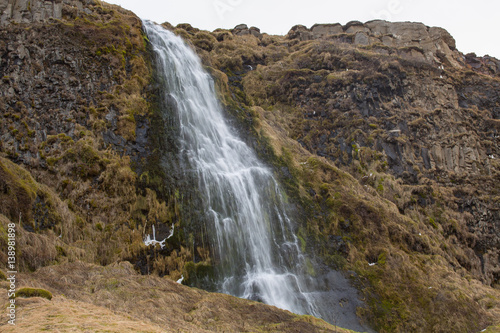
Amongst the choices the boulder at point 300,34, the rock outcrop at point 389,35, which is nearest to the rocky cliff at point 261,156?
the rock outcrop at point 389,35

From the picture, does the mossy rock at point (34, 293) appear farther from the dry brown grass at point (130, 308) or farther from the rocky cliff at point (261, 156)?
the rocky cliff at point (261, 156)

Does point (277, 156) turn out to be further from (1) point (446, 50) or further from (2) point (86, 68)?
(1) point (446, 50)

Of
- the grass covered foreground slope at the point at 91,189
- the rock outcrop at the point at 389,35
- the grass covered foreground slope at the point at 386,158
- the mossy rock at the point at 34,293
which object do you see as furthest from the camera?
the rock outcrop at the point at 389,35

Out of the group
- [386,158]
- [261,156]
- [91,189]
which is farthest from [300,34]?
[91,189]

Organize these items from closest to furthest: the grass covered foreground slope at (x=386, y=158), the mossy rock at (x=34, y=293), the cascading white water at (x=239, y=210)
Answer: the mossy rock at (x=34, y=293), the cascading white water at (x=239, y=210), the grass covered foreground slope at (x=386, y=158)

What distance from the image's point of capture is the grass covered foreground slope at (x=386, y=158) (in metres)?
18.2

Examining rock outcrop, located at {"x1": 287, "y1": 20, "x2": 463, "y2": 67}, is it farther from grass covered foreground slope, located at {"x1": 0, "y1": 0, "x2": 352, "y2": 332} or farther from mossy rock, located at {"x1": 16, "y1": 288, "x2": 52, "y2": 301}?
mossy rock, located at {"x1": 16, "y1": 288, "x2": 52, "y2": 301}

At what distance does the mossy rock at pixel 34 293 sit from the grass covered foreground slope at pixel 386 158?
13657mm

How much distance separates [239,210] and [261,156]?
19.9ft

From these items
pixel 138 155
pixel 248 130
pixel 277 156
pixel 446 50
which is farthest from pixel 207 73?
pixel 446 50

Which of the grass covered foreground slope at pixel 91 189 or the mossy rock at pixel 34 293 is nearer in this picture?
the mossy rock at pixel 34 293

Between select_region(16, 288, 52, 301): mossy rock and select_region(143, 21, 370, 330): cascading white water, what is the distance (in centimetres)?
831

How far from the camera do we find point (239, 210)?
18734mm

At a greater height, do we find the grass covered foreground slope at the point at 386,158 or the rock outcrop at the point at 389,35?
the rock outcrop at the point at 389,35
